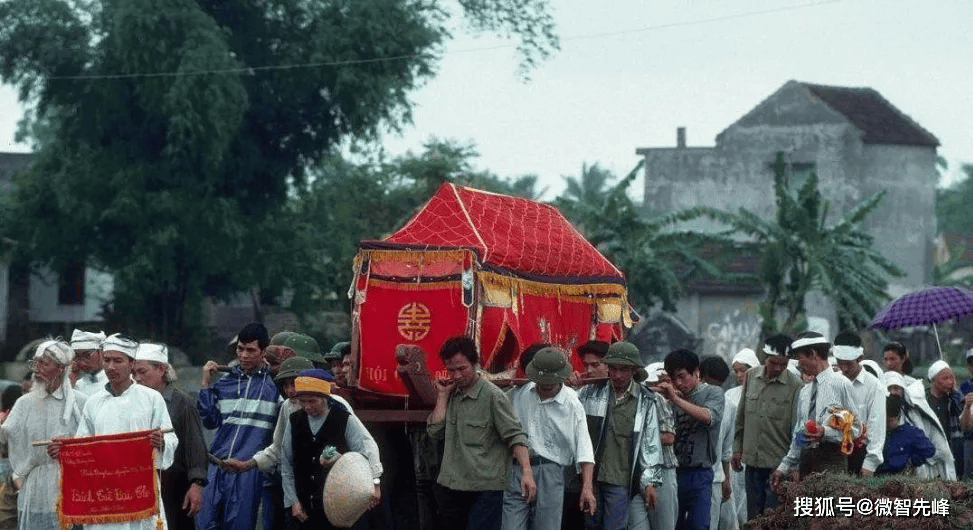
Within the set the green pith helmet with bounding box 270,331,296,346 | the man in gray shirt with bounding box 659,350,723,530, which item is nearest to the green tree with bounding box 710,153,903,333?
the man in gray shirt with bounding box 659,350,723,530

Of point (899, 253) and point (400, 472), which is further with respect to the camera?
point (899, 253)

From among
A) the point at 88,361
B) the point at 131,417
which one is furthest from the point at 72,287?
the point at 131,417

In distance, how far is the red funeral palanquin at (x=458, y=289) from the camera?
1369 cm

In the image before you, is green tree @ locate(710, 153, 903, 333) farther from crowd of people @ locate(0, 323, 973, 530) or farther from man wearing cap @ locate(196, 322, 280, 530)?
man wearing cap @ locate(196, 322, 280, 530)

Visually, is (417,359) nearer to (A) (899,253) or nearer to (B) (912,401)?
(B) (912,401)

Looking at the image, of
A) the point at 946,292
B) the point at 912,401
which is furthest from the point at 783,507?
the point at 946,292

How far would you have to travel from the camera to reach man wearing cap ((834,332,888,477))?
11.6 m

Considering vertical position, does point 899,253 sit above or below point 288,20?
below

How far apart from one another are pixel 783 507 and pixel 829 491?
1.35 feet

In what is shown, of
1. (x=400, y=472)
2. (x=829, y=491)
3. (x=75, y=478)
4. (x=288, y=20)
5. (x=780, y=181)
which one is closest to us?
(x=75, y=478)

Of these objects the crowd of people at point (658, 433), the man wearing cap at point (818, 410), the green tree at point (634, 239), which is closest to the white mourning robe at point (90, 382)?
the crowd of people at point (658, 433)

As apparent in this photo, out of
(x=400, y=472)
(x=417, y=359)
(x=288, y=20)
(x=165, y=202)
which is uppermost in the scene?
(x=288, y=20)

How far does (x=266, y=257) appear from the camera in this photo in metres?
39.5

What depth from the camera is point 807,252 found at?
32531 mm
